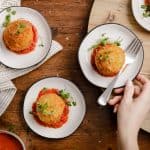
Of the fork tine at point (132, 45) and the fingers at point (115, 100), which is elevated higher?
the fork tine at point (132, 45)

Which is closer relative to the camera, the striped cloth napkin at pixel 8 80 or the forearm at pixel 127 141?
the forearm at pixel 127 141

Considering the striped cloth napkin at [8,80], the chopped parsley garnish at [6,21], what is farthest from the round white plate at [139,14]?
the chopped parsley garnish at [6,21]

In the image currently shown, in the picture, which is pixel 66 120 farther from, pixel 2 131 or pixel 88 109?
pixel 2 131

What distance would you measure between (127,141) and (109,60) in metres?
0.26

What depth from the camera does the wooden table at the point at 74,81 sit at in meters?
1.78

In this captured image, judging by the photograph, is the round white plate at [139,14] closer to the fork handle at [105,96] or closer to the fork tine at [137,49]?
the fork tine at [137,49]

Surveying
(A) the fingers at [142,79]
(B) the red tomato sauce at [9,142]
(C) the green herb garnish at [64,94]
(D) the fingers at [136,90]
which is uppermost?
(A) the fingers at [142,79]

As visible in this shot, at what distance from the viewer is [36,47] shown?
1.79m

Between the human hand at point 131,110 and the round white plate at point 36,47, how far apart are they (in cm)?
28

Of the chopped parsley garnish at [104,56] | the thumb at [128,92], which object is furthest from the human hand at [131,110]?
the chopped parsley garnish at [104,56]

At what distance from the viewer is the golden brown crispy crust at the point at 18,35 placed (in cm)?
174

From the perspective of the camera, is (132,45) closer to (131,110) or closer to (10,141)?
(131,110)

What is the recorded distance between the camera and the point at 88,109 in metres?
1.79

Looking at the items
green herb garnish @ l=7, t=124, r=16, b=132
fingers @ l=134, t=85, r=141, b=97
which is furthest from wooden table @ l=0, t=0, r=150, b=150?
fingers @ l=134, t=85, r=141, b=97
